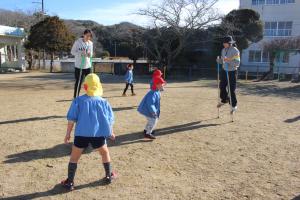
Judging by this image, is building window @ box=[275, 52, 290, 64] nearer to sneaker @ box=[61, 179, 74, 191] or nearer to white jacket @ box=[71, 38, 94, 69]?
white jacket @ box=[71, 38, 94, 69]

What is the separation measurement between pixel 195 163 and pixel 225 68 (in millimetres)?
3833

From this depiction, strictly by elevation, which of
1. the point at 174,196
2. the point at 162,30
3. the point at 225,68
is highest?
the point at 162,30

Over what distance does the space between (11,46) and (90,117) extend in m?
30.7

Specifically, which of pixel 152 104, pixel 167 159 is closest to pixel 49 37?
pixel 152 104

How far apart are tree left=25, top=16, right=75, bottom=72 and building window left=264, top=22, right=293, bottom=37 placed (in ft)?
57.0

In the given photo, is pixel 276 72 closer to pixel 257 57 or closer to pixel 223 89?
pixel 257 57

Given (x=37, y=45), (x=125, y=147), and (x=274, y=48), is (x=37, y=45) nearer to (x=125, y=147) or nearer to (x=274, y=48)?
(x=274, y=48)

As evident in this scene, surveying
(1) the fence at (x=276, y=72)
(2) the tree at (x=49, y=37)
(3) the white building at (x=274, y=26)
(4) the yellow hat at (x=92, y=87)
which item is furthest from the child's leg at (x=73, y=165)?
(3) the white building at (x=274, y=26)

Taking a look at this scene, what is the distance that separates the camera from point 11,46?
32469 millimetres

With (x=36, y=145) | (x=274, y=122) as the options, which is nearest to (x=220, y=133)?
(x=274, y=122)

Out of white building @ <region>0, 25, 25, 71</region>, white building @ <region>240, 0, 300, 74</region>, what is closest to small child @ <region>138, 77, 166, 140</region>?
white building @ <region>0, 25, 25, 71</region>

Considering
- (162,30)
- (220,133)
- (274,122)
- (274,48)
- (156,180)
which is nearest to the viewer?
(156,180)

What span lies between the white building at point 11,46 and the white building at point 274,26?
18.1 metres

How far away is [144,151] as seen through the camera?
18.9ft
